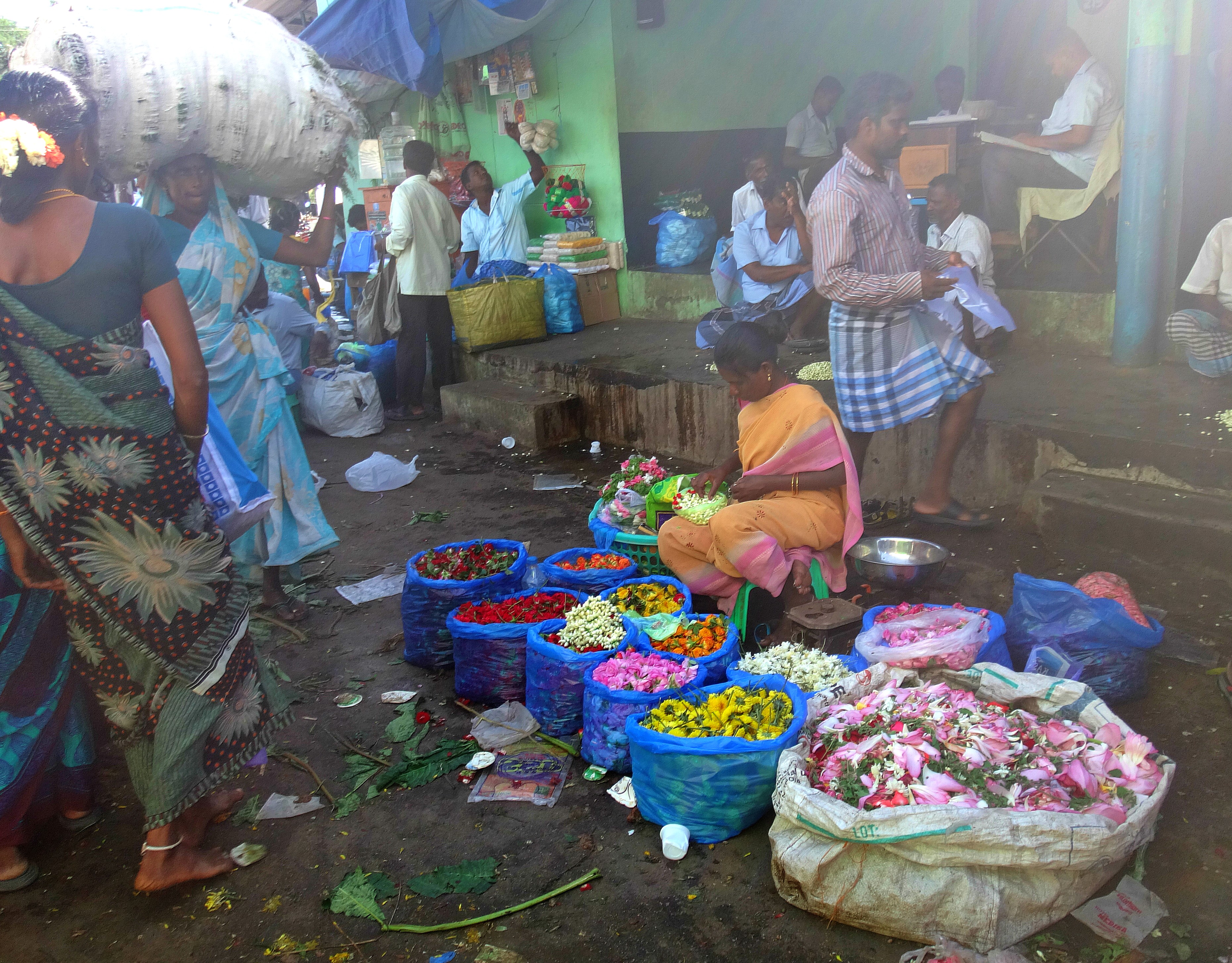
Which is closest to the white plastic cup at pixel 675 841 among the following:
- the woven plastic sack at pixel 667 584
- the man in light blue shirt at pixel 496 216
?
the woven plastic sack at pixel 667 584

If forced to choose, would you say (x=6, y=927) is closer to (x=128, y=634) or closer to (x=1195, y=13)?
(x=128, y=634)

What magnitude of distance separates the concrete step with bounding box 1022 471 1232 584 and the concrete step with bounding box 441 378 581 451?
370cm

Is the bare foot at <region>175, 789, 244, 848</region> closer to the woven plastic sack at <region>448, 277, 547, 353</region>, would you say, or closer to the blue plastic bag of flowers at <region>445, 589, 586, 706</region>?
A: the blue plastic bag of flowers at <region>445, 589, 586, 706</region>

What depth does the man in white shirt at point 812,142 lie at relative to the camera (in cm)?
929

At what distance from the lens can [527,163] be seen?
970 cm

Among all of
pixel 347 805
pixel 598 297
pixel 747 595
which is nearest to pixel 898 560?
pixel 747 595

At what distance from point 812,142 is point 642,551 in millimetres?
6662

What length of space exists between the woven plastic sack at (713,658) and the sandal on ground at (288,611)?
1.95 m

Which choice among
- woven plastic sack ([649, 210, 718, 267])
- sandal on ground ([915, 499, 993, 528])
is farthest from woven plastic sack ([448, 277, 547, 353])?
sandal on ground ([915, 499, 993, 528])

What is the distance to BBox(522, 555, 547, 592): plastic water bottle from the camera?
4121 mm

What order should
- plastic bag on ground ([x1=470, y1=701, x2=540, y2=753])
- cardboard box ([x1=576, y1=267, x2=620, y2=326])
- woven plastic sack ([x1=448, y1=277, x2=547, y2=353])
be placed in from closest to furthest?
1. plastic bag on ground ([x1=470, y1=701, x2=540, y2=753])
2. woven plastic sack ([x1=448, y1=277, x2=547, y2=353])
3. cardboard box ([x1=576, y1=267, x2=620, y2=326])

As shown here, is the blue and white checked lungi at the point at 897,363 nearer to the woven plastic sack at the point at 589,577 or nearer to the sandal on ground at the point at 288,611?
the woven plastic sack at the point at 589,577

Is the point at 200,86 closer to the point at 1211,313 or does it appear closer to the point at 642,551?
the point at 642,551

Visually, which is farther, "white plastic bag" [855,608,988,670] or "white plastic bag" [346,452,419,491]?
"white plastic bag" [346,452,419,491]
